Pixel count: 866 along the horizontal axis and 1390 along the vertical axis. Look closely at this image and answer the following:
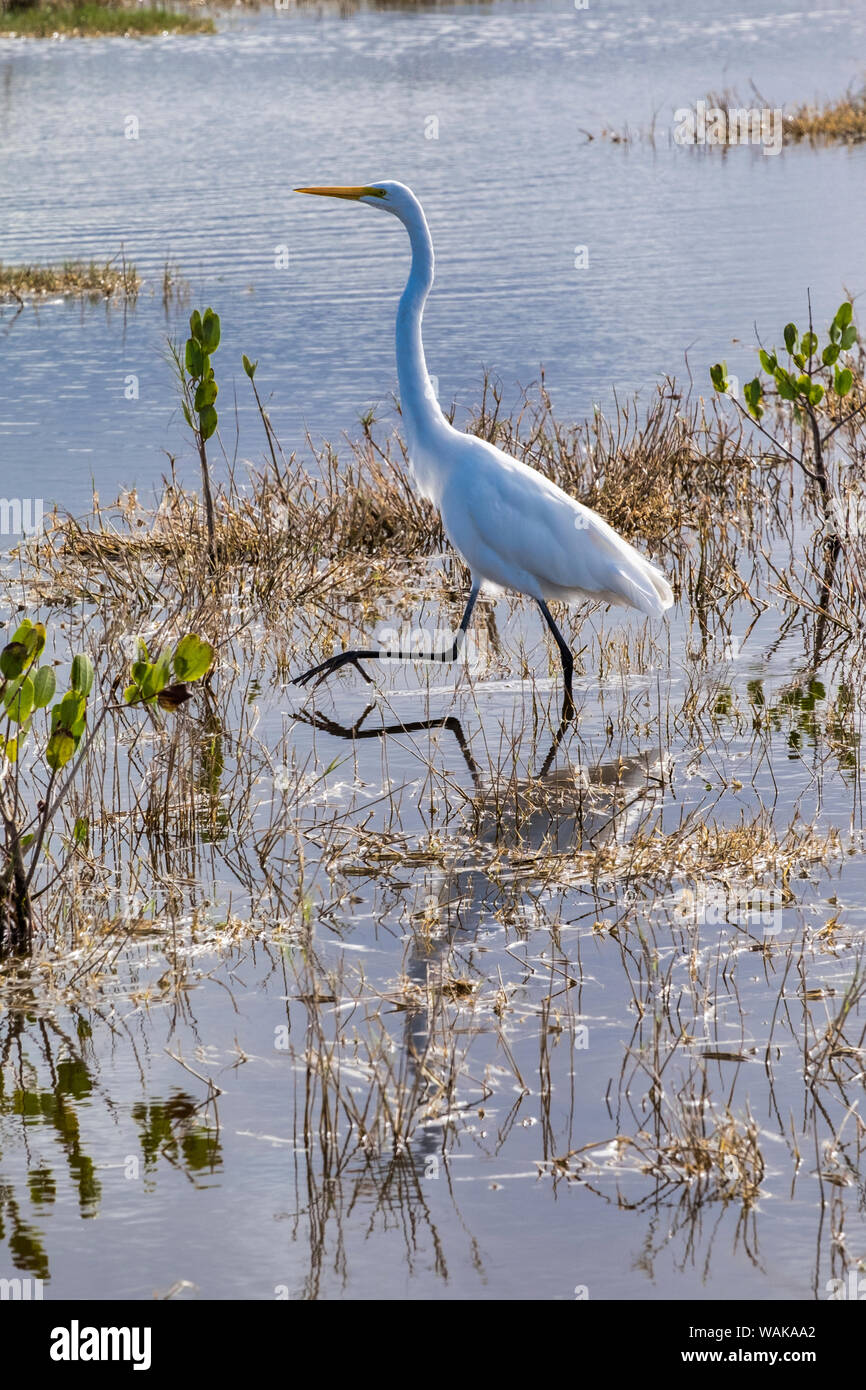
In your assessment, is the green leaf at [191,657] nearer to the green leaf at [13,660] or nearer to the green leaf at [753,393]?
the green leaf at [13,660]

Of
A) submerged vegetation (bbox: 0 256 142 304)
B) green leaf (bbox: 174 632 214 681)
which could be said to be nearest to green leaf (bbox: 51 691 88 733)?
green leaf (bbox: 174 632 214 681)

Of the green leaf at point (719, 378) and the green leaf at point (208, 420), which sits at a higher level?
the green leaf at point (719, 378)

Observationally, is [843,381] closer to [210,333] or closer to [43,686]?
[210,333]

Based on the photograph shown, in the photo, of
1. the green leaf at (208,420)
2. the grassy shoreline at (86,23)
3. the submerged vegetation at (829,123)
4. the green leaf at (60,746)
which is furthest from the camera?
the grassy shoreline at (86,23)

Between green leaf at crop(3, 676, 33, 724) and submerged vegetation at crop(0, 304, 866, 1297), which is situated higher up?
green leaf at crop(3, 676, 33, 724)

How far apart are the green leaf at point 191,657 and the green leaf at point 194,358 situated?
349cm

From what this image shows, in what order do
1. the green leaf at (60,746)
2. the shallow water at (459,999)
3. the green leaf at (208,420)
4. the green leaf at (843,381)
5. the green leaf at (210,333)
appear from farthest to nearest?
the green leaf at (843,381) < the green leaf at (208,420) < the green leaf at (210,333) < the green leaf at (60,746) < the shallow water at (459,999)

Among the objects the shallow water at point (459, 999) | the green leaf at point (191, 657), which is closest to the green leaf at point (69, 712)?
the green leaf at point (191, 657)

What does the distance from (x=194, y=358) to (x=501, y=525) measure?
1.81 m

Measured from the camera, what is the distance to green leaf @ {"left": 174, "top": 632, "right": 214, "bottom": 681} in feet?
12.9

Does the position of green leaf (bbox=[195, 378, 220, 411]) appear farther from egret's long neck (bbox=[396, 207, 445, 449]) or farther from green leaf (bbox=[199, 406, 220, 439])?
egret's long neck (bbox=[396, 207, 445, 449])

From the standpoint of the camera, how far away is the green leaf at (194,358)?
23.5ft

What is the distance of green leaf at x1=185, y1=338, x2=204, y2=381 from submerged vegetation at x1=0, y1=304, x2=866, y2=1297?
2 centimetres

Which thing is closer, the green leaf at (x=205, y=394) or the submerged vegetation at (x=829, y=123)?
the green leaf at (x=205, y=394)
